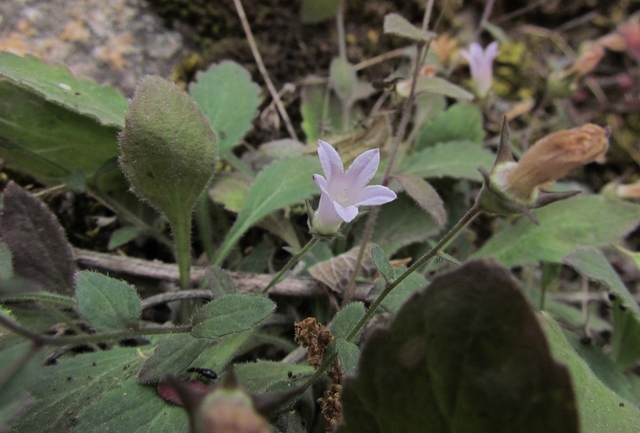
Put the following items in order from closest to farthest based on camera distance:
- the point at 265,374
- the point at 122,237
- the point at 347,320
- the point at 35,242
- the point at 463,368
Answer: the point at 463,368 < the point at 347,320 < the point at 265,374 < the point at 35,242 < the point at 122,237

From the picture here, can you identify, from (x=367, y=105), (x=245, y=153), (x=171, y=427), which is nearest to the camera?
(x=171, y=427)

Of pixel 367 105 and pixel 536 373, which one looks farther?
pixel 367 105

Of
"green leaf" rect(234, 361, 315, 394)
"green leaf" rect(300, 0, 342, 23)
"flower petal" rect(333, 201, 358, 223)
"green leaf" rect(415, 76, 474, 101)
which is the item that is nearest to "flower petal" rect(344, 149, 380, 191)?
"flower petal" rect(333, 201, 358, 223)

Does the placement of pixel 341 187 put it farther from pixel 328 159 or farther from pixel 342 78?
pixel 342 78

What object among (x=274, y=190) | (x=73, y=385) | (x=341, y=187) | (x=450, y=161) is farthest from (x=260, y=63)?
(x=73, y=385)

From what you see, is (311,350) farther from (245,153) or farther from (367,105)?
(367,105)

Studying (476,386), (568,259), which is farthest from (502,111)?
(476,386)

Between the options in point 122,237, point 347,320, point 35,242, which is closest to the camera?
point 347,320
